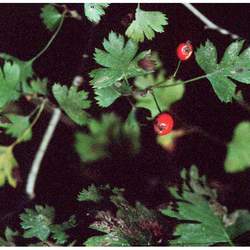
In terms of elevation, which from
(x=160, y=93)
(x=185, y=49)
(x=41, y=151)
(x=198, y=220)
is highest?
(x=185, y=49)

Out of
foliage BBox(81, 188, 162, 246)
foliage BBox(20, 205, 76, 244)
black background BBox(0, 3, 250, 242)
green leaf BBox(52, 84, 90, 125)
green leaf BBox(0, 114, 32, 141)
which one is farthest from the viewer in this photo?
black background BBox(0, 3, 250, 242)

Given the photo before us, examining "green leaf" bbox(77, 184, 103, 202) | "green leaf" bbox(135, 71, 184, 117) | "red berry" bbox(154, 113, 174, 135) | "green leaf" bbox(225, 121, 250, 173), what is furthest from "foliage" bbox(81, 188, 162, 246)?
"green leaf" bbox(225, 121, 250, 173)

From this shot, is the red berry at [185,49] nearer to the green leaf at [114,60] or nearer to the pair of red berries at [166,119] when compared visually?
the pair of red berries at [166,119]

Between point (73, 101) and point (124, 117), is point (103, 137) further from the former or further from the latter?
point (73, 101)

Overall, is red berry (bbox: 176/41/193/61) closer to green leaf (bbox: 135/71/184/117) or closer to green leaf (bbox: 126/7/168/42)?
green leaf (bbox: 126/7/168/42)

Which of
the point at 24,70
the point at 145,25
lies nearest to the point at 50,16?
the point at 24,70

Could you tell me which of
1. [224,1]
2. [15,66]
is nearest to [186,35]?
[224,1]
